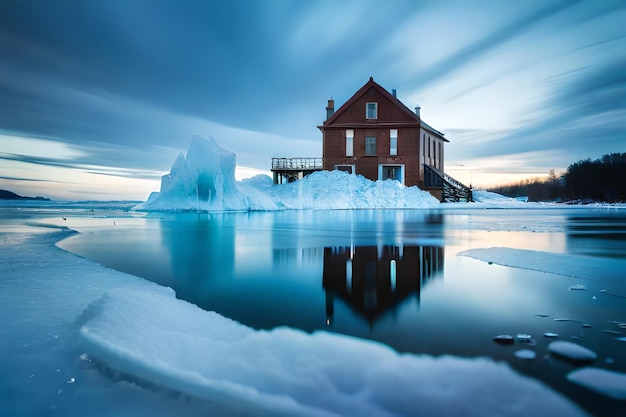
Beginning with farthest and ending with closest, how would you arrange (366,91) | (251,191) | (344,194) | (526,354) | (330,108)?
(330,108)
(366,91)
(344,194)
(251,191)
(526,354)

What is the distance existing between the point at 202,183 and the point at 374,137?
46.6 feet

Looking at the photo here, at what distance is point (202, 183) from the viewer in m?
24.3

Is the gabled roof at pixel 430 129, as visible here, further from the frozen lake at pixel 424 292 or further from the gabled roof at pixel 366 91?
the frozen lake at pixel 424 292

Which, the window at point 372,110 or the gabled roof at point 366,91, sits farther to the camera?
the window at point 372,110

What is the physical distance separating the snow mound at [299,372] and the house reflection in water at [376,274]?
2.36 feet

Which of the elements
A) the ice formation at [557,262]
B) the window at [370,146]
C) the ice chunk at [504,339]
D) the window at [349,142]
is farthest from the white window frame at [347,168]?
the ice chunk at [504,339]

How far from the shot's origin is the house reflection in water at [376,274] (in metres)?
3.87

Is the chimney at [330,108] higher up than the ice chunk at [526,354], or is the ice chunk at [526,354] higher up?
the chimney at [330,108]

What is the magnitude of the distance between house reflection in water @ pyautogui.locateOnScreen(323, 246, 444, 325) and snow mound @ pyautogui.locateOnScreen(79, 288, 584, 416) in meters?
0.72

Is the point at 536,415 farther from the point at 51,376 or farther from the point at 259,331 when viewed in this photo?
the point at 51,376

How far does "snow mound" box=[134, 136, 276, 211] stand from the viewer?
23.2 meters

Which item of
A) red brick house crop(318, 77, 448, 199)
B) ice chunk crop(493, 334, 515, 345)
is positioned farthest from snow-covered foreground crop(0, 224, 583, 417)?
red brick house crop(318, 77, 448, 199)

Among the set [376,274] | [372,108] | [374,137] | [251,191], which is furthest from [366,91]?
[376,274]

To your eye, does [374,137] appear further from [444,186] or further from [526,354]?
[526,354]
